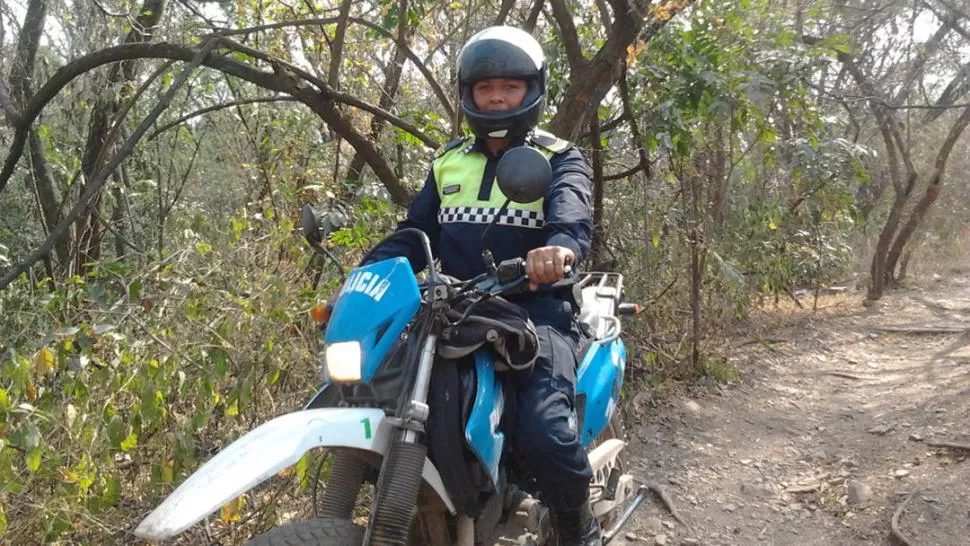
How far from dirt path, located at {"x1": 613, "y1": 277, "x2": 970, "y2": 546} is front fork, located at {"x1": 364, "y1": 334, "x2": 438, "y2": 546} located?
7.50ft

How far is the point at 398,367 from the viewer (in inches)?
91.7

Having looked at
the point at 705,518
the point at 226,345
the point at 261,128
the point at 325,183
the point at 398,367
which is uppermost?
the point at 261,128

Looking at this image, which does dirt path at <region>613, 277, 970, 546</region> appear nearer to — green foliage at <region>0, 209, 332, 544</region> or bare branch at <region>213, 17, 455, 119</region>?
green foliage at <region>0, 209, 332, 544</region>

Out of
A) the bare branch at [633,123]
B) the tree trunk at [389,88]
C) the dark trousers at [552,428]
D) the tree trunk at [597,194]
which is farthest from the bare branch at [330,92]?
the dark trousers at [552,428]

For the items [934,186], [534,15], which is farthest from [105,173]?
Result: [934,186]

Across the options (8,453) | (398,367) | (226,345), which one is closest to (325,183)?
(226,345)

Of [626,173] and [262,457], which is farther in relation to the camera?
[626,173]

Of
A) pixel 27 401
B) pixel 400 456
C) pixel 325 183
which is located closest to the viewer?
pixel 400 456

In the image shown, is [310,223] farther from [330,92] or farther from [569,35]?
[569,35]

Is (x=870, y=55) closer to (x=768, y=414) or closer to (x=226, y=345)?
(x=768, y=414)

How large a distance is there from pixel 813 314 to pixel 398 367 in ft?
30.6

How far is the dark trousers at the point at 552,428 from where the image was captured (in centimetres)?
250

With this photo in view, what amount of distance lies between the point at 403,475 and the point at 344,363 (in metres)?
0.34

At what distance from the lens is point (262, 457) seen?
201 cm
